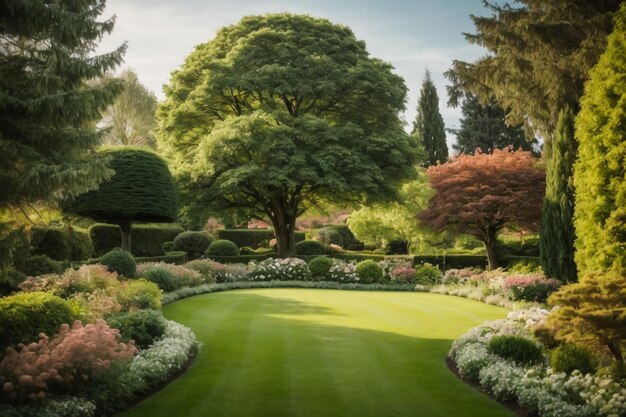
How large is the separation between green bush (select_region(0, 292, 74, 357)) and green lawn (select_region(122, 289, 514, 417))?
6.39 feet

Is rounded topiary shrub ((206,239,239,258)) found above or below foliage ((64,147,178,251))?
below

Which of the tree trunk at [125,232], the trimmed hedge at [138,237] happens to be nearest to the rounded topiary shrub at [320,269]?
the tree trunk at [125,232]

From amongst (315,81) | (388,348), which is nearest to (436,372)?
(388,348)

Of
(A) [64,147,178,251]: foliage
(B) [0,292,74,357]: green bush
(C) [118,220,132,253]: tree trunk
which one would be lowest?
(B) [0,292,74,357]: green bush

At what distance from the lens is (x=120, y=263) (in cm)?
1802

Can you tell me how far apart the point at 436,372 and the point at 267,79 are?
21309 mm

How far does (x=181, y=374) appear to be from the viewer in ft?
30.5

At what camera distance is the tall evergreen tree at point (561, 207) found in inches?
588

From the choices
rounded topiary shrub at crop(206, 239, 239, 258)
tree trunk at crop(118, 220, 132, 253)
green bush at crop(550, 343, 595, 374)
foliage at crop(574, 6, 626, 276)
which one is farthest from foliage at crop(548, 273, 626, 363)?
rounded topiary shrub at crop(206, 239, 239, 258)

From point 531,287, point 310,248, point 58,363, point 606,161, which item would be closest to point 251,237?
point 310,248

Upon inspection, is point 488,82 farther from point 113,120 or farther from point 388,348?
point 113,120

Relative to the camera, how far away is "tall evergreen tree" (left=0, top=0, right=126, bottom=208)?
8.68 metres

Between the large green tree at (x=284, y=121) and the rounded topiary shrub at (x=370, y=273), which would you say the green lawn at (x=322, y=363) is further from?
the large green tree at (x=284, y=121)

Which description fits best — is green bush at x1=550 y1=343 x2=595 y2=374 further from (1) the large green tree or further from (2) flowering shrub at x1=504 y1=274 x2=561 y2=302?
(1) the large green tree
